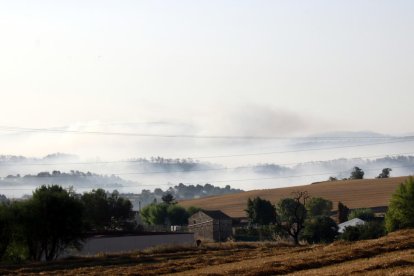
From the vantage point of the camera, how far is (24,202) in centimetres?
9838

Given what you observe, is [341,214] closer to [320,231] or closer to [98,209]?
[320,231]

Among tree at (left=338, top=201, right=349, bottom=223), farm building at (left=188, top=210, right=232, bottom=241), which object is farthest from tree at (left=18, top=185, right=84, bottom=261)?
tree at (left=338, top=201, right=349, bottom=223)

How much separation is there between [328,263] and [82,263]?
28.5 meters

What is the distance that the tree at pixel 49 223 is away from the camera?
9669 cm

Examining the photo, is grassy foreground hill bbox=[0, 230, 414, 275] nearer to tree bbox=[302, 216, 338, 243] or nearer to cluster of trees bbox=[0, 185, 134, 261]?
cluster of trees bbox=[0, 185, 134, 261]

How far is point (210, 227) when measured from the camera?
541 feet

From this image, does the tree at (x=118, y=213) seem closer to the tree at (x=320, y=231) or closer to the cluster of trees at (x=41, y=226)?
the tree at (x=320, y=231)

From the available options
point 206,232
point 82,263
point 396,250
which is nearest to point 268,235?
point 206,232

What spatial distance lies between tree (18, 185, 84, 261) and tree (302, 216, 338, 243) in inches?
1532

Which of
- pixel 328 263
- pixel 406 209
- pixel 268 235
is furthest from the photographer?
pixel 268 235

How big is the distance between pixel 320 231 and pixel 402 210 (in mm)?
13218

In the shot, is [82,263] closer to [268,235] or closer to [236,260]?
[236,260]

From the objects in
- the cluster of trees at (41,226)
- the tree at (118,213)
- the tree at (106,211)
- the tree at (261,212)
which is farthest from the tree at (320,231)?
the tree at (261,212)

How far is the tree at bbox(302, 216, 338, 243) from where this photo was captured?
411 ft
